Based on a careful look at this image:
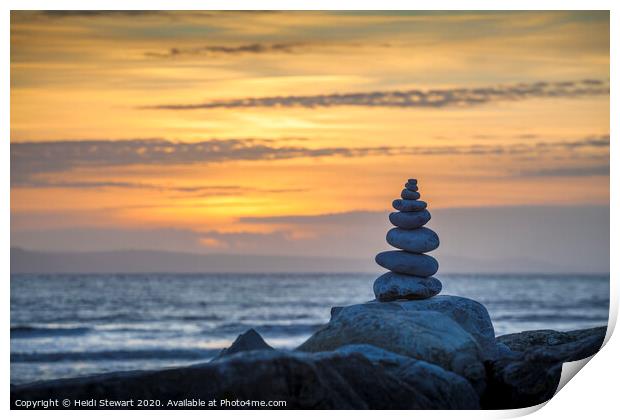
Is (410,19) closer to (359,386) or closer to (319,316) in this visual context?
(359,386)

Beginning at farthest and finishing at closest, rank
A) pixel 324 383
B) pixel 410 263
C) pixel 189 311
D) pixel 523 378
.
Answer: pixel 189 311
pixel 410 263
pixel 523 378
pixel 324 383

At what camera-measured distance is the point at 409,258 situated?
13797 mm

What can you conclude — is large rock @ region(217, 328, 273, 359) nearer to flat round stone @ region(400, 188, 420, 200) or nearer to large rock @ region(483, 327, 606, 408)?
large rock @ region(483, 327, 606, 408)

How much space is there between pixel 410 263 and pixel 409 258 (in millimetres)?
79

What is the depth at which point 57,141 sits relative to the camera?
16.6 m

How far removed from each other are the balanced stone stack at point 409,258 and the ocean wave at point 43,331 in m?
17.3

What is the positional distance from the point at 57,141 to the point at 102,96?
179 centimetres

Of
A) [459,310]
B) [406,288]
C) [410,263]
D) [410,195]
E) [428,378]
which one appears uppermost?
[410,195]

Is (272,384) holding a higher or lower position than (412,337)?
lower

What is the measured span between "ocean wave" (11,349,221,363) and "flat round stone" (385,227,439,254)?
12433 mm

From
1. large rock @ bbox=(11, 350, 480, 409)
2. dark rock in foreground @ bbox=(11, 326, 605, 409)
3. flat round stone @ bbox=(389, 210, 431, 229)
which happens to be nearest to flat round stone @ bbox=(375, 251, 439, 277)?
flat round stone @ bbox=(389, 210, 431, 229)

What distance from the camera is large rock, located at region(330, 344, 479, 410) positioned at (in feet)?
36.0

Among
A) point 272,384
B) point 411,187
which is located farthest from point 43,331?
point 272,384

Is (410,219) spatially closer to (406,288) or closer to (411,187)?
(411,187)
